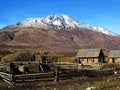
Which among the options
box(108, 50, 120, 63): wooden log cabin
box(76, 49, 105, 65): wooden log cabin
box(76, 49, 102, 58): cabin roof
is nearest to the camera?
box(76, 49, 105, 65): wooden log cabin

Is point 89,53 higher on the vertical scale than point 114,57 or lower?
higher

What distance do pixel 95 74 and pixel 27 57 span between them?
137 feet

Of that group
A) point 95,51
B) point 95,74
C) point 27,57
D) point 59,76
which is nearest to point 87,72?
point 95,74

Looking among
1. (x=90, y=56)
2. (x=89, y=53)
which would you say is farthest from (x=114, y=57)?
(x=90, y=56)

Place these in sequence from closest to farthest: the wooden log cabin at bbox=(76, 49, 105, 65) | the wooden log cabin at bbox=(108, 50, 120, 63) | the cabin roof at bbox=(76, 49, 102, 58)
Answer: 1. the wooden log cabin at bbox=(76, 49, 105, 65)
2. the cabin roof at bbox=(76, 49, 102, 58)
3. the wooden log cabin at bbox=(108, 50, 120, 63)

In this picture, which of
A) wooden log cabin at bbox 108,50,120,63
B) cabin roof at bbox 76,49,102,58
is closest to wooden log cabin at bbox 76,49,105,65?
cabin roof at bbox 76,49,102,58

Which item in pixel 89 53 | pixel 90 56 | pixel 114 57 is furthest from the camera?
pixel 114 57

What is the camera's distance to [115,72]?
37.8 meters

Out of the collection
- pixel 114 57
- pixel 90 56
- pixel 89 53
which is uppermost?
pixel 89 53

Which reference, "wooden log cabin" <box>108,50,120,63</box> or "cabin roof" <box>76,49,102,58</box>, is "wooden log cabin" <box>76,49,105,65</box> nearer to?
"cabin roof" <box>76,49,102,58</box>

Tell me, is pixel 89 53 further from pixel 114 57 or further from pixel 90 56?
pixel 114 57

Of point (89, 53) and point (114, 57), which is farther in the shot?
point (114, 57)

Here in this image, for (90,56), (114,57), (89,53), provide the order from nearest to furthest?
(90,56) < (89,53) < (114,57)

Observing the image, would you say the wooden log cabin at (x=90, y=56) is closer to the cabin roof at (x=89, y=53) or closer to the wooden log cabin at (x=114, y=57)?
the cabin roof at (x=89, y=53)
